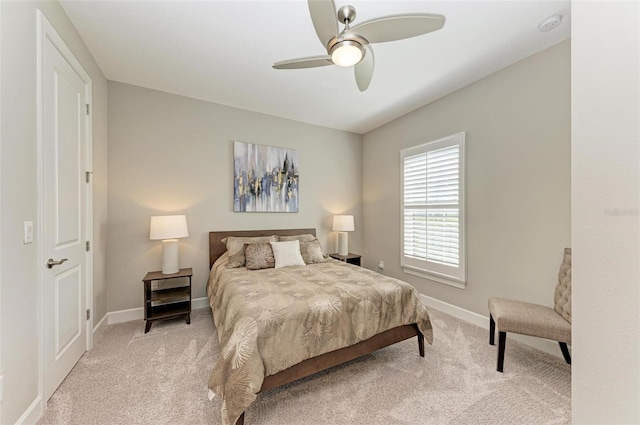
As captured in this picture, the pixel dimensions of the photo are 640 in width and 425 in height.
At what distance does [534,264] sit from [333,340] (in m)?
2.16

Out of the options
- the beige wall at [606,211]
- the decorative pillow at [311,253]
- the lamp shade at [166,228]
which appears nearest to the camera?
the beige wall at [606,211]

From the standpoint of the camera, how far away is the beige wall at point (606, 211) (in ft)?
A: 1.72

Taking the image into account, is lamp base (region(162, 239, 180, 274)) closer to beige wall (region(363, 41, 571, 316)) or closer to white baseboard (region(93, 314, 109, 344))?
white baseboard (region(93, 314, 109, 344))

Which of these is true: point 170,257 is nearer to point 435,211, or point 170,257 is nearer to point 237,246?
point 237,246

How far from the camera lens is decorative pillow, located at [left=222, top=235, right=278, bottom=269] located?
3.16 metres

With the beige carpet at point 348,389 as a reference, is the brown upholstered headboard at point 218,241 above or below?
above

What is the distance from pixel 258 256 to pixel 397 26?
262cm

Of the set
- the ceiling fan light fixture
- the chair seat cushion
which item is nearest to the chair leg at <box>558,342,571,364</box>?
the chair seat cushion

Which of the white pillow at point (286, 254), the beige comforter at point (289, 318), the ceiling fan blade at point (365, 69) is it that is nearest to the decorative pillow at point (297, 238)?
the white pillow at point (286, 254)

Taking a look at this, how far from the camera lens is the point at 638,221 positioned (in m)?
0.52

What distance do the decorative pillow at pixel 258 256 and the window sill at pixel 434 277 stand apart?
2.07m

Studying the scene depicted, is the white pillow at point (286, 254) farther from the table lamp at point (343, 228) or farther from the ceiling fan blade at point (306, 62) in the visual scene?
the ceiling fan blade at point (306, 62)

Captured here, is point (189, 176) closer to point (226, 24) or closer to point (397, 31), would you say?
point (226, 24)

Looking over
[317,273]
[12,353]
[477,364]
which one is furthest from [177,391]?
[477,364]
